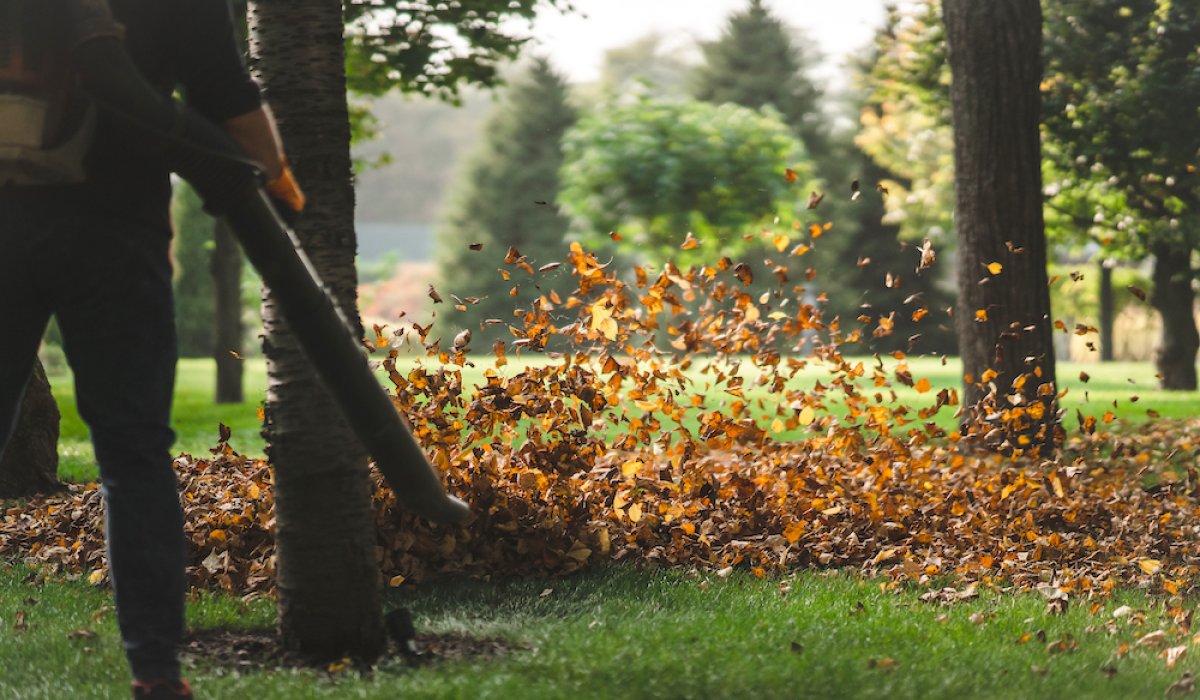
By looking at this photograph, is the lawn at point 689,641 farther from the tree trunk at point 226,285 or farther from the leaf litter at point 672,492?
the tree trunk at point 226,285

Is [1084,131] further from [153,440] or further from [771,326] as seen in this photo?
[153,440]

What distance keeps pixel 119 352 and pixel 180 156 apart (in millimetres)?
440

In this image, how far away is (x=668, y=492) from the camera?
19.8 ft

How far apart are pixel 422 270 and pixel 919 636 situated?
61.1 metres

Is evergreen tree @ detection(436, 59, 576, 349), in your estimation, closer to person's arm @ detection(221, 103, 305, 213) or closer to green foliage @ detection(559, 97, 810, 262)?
green foliage @ detection(559, 97, 810, 262)

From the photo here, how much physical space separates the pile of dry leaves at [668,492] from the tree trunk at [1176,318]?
14.0 m

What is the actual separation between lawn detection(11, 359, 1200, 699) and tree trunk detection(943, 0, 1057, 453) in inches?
136

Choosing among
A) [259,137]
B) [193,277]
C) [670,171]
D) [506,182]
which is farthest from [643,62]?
[259,137]

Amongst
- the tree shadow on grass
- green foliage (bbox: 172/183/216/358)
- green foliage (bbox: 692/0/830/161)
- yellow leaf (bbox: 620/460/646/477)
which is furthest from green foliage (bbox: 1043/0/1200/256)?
green foliage (bbox: 692/0/830/161)

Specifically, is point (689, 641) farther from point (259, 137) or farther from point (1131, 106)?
point (1131, 106)

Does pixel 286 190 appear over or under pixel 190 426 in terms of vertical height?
over

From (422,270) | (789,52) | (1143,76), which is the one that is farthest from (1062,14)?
(422,270)

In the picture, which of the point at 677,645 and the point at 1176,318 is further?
the point at 1176,318

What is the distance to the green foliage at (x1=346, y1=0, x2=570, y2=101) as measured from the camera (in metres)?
13.4
